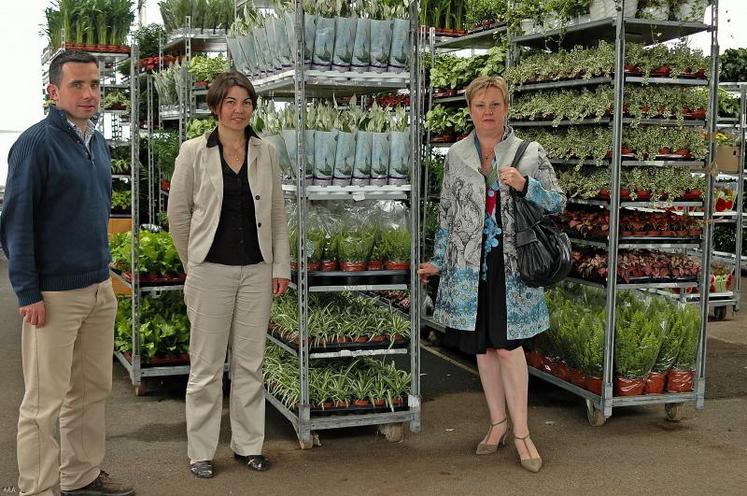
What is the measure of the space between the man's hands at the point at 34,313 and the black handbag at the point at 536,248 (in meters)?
2.06

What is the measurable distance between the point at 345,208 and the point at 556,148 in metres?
1.45

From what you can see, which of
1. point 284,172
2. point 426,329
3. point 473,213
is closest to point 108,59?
point 426,329

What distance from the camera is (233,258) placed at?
4004 millimetres

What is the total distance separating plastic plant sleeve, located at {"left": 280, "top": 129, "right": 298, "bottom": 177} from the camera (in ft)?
14.2

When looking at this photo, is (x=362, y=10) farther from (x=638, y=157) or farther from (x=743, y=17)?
(x=743, y=17)

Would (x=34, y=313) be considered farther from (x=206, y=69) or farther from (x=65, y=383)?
(x=206, y=69)

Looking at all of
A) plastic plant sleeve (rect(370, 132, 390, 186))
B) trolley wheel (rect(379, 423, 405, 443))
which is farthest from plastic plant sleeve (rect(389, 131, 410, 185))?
trolley wheel (rect(379, 423, 405, 443))

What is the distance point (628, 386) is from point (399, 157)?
1.78m

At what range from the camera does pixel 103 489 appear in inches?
149

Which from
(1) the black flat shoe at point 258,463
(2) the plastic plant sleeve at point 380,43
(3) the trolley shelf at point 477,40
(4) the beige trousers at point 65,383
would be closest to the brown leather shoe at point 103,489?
(4) the beige trousers at point 65,383

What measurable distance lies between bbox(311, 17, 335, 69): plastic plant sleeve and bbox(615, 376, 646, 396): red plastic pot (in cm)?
228

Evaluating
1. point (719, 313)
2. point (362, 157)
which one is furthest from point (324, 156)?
point (719, 313)

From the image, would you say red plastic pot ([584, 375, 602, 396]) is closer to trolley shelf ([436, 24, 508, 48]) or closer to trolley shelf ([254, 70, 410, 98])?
trolley shelf ([254, 70, 410, 98])

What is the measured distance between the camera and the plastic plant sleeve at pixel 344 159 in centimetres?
430
